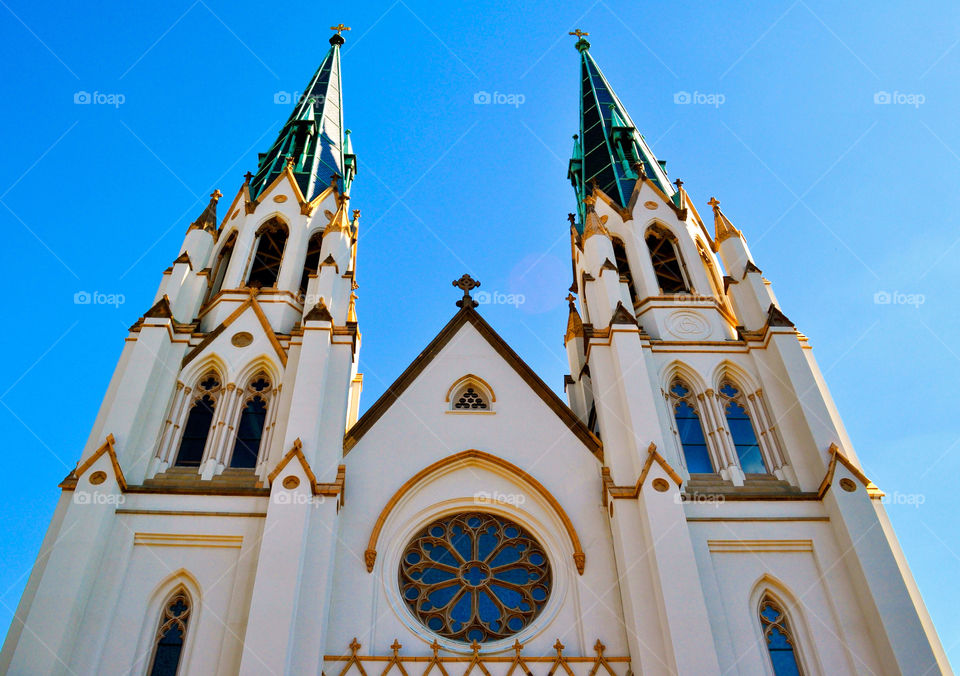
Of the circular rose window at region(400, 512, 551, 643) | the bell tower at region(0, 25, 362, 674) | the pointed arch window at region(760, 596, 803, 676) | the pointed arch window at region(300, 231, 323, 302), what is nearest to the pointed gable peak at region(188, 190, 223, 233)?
the bell tower at region(0, 25, 362, 674)

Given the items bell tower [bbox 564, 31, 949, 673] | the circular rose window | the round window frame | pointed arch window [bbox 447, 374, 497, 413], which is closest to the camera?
bell tower [bbox 564, 31, 949, 673]

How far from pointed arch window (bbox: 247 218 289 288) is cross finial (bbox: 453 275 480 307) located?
440 centimetres

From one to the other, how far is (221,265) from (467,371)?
7.16 m

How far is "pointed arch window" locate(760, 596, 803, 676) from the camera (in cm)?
1273

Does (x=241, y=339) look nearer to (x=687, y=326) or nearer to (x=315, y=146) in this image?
(x=315, y=146)

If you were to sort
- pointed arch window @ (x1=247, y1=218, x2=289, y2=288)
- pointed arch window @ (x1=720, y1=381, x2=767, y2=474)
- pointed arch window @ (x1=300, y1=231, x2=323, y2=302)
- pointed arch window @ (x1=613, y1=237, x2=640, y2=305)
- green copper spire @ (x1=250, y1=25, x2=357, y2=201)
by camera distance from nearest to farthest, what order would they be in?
pointed arch window @ (x1=720, y1=381, x2=767, y2=474), pointed arch window @ (x1=613, y1=237, x2=640, y2=305), pointed arch window @ (x1=247, y1=218, x2=289, y2=288), pointed arch window @ (x1=300, y1=231, x2=323, y2=302), green copper spire @ (x1=250, y1=25, x2=357, y2=201)

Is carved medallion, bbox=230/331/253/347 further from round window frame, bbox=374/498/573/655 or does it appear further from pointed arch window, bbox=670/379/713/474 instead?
pointed arch window, bbox=670/379/713/474

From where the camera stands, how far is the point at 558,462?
15656 mm

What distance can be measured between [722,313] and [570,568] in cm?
752

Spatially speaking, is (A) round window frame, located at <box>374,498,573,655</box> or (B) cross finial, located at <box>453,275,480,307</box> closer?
(A) round window frame, located at <box>374,498,573,655</box>

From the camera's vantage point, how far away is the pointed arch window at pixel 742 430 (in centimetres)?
1577

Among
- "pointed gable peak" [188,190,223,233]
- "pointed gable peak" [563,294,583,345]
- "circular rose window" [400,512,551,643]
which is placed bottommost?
"circular rose window" [400,512,551,643]

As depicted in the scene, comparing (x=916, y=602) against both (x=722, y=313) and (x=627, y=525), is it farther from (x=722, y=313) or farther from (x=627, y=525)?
(x=722, y=313)

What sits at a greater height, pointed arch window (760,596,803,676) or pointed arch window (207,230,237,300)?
pointed arch window (207,230,237,300)
